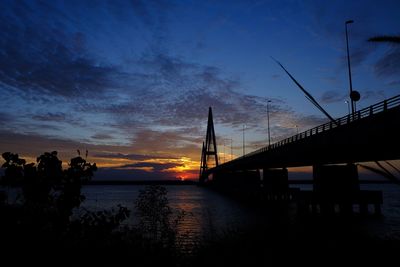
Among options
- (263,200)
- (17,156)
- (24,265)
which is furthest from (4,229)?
(263,200)

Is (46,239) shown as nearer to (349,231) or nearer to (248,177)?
(349,231)

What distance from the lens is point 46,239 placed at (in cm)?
924

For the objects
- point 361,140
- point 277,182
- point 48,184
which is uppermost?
point 361,140

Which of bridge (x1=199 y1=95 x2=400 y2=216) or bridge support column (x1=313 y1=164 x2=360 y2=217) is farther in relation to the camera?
bridge support column (x1=313 y1=164 x2=360 y2=217)

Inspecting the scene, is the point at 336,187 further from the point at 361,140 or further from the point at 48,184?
the point at 48,184

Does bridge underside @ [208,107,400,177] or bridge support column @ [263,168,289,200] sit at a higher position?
bridge underside @ [208,107,400,177]

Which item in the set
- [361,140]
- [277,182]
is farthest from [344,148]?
[277,182]

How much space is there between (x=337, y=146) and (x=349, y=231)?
10823 mm

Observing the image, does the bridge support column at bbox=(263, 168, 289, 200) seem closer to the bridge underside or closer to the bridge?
the bridge

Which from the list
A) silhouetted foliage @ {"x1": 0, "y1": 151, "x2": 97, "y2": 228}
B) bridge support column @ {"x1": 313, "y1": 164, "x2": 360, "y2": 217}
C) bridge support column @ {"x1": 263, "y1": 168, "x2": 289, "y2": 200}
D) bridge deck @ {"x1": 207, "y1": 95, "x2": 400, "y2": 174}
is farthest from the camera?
bridge support column @ {"x1": 263, "y1": 168, "x2": 289, "y2": 200}

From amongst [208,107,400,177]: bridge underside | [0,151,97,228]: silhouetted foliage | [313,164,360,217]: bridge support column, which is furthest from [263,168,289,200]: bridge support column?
[0,151,97,228]: silhouetted foliage

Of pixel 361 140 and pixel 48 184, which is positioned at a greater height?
pixel 361 140

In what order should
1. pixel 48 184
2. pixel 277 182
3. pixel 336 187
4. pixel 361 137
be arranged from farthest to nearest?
pixel 277 182
pixel 336 187
pixel 361 137
pixel 48 184

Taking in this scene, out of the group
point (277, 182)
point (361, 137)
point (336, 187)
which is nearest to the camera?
point (361, 137)
